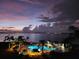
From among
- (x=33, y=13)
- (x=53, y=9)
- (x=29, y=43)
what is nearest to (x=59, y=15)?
(x=53, y=9)

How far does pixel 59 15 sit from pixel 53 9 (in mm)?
113

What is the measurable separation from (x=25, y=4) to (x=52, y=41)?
0.60 m

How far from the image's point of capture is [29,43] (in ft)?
9.57

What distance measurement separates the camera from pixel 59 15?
298 cm

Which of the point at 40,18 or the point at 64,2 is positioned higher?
the point at 64,2

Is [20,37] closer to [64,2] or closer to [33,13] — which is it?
[33,13]

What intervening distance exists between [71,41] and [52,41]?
26cm

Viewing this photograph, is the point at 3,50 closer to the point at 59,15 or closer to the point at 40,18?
the point at 40,18

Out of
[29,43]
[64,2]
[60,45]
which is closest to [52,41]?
[60,45]

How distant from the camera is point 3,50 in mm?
2902

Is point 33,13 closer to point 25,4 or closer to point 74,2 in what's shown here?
point 25,4

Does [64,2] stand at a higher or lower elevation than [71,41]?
higher

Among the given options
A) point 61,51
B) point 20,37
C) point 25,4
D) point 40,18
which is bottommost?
point 61,51

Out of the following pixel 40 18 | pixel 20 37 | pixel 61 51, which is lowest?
pixel 61 51
